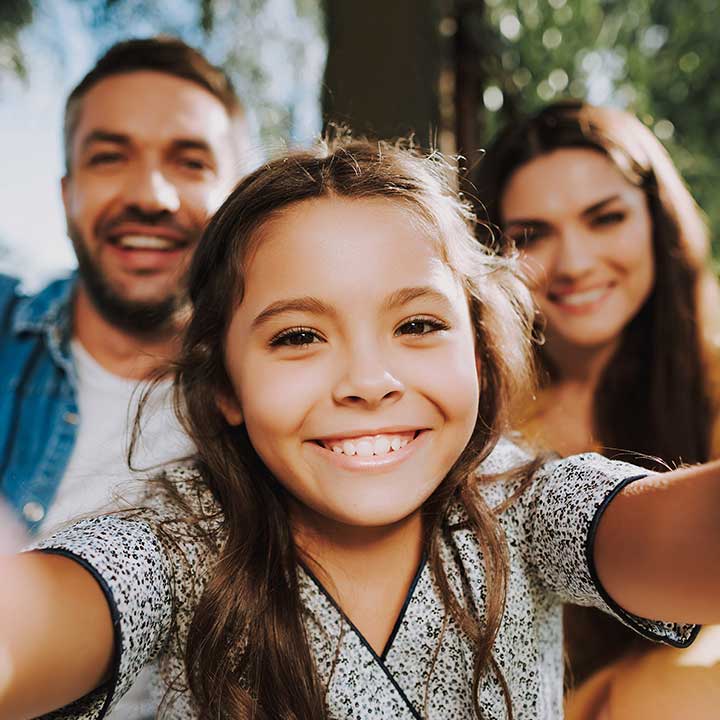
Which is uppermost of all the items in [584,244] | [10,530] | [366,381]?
[584,244]

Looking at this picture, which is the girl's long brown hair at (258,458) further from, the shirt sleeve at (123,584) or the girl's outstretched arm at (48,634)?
the girl's outstretched arm at (48,634)

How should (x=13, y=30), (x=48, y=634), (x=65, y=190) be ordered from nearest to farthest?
(x=48, y=634), (x=65, y=190), (x=13, y=30)

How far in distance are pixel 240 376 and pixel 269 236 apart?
25cm

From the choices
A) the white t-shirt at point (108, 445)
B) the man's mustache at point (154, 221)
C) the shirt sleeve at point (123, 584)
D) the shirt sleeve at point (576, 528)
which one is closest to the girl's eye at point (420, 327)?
the shirt sleeve at point (576, 528)

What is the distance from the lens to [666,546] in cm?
104

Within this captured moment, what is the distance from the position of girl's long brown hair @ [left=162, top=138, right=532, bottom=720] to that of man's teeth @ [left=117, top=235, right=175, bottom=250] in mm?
766

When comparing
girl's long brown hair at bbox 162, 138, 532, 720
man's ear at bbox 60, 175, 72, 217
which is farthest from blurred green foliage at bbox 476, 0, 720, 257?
girl's long brown hair at bbox 162, 138, 532, 720

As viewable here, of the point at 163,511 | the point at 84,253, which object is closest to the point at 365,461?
the point at 163,511

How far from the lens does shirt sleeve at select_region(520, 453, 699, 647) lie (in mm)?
1185

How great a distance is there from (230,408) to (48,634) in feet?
2.03

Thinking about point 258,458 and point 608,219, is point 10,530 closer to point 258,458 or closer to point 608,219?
point 258,458

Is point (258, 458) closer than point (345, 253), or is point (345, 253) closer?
point (345, 253)

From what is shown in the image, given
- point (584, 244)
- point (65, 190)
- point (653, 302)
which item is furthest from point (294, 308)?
point (65, 190)

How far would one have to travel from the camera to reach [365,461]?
1302 millimetres
